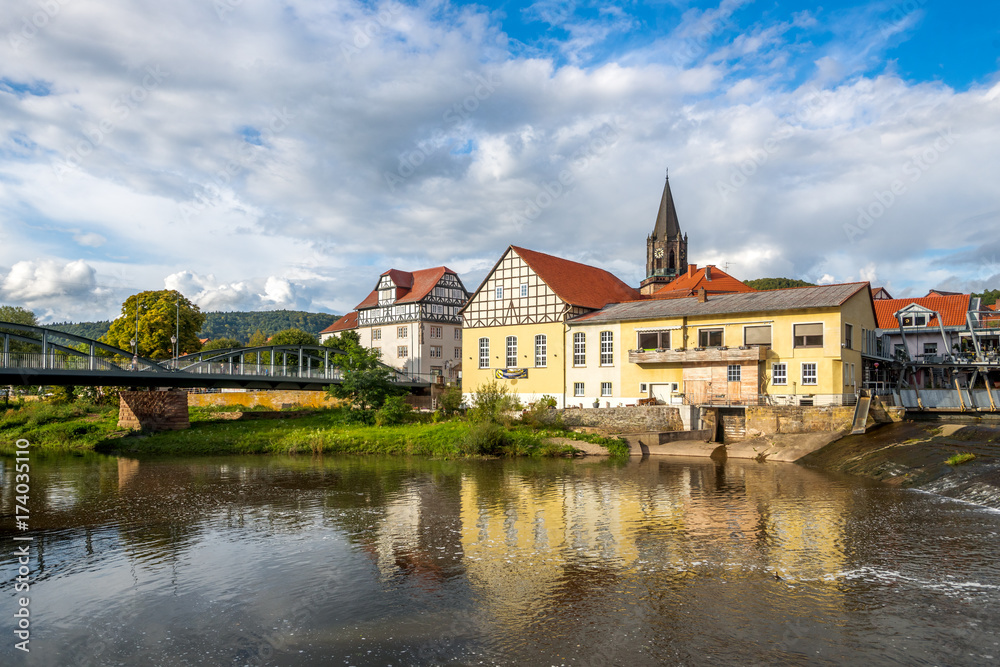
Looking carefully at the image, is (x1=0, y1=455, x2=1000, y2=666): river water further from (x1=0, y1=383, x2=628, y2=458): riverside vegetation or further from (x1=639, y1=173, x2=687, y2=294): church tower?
(x1=639, y1=173, x2=687, y2=294): church tower

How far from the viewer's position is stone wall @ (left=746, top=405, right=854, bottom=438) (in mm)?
33156

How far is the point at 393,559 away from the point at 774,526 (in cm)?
1041

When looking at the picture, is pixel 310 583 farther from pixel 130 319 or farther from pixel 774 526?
pixel 130 319

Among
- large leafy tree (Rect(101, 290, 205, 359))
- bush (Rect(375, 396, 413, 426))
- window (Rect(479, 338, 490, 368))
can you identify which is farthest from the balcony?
large leafy tree (Rect(101, 290, 205, 359))


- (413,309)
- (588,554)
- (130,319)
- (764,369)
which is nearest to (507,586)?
(588,554)

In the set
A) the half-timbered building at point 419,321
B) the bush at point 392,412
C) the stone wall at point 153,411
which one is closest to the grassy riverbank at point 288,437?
the bush at point 392,412

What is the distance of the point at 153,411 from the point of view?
146 feet

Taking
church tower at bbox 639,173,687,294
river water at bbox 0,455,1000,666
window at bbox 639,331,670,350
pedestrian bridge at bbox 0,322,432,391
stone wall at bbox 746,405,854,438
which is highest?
church tower at bbox 639,173,687,294

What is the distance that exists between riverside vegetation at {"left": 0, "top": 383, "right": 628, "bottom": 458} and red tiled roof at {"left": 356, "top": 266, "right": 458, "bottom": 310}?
20.0 metres

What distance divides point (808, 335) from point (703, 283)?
69.7ft

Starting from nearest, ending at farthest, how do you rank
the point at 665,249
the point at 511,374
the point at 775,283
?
the point at 511,374, the point at 665,249, the point at 775,283

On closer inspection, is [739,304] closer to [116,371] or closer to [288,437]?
[288,437]

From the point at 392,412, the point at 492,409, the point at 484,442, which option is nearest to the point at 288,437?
the point at 392,412

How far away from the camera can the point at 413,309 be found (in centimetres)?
6494
